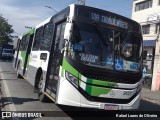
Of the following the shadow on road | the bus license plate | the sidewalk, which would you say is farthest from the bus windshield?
the sidewalk

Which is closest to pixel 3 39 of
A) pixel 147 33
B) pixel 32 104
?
pixel 147 33

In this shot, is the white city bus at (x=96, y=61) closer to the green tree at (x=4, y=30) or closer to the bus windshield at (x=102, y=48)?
the bus windshield at (x=102, y=48)

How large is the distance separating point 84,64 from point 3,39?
79.3 m

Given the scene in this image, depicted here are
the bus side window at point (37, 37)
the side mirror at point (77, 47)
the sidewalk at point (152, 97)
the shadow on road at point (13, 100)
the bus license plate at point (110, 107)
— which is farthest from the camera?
the sidewalk at point (152, 97)

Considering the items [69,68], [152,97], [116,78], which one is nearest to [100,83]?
[116,78]

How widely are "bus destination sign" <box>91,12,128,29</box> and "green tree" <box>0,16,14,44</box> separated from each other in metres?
76.2

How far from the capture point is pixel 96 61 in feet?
27.4

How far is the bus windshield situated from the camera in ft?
27.0

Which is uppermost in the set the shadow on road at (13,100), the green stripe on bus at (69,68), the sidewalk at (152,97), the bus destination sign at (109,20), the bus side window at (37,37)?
the bus destination sign at (109,20)

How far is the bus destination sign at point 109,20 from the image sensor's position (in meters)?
8.66

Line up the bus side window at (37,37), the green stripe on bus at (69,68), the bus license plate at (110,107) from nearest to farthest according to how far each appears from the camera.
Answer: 1. the green stripe on bus at (69,68)
2. the bus license plate at (110,107)
3. the bus side window at (37,37)

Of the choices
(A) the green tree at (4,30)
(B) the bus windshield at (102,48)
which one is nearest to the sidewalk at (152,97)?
(B) the bus windshield at (102,48)

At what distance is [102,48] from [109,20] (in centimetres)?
87

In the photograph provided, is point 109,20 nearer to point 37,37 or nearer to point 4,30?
point 37,37
